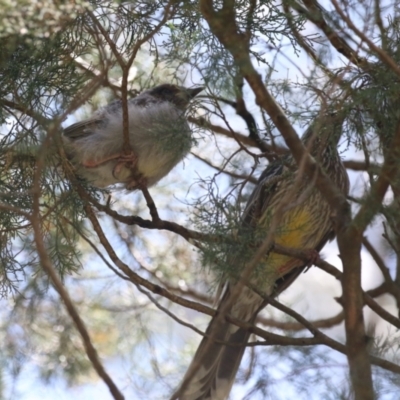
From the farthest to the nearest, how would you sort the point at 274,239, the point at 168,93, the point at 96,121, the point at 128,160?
the point at 168,93 → the point at 96,121 → the point at 128,160 → the point at 274,239

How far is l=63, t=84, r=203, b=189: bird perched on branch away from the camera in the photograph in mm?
4566

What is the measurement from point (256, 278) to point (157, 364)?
5.77ft

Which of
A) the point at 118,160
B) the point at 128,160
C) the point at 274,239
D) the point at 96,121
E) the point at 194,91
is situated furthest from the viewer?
the point at 96,121

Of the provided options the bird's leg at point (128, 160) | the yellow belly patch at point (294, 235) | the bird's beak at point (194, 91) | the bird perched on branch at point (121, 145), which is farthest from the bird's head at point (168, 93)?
the yellow belly patch at point (294, 235)

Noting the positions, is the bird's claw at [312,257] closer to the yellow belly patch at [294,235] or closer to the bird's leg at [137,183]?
the yellow belly patch at [294,235]

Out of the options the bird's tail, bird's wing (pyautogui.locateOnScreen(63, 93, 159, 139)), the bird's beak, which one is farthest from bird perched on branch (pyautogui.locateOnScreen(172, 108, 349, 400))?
Answer: bird's wing (pyautogui.locateOnScreen(63, 93, 159, 139))

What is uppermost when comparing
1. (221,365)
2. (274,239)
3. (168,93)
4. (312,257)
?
(168,93)

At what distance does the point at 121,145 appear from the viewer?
185 inches

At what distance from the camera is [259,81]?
3410 mm

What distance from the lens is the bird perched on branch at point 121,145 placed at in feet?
15.0

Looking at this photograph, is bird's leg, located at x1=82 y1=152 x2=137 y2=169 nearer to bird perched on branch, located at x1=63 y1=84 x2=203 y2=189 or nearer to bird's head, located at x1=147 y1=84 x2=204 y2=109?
bird perched on branch, located at x1=63 y1=84 x2=203 y2=189

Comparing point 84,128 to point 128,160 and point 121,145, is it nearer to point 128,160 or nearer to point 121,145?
point 121,145

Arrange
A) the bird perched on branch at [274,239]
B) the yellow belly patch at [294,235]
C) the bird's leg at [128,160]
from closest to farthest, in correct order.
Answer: the bird perched on branch at [274,239] → the bird's leg at [128,160] → the yellow belly patch at [294,235]

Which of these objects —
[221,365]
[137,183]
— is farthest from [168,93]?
[221,365]
